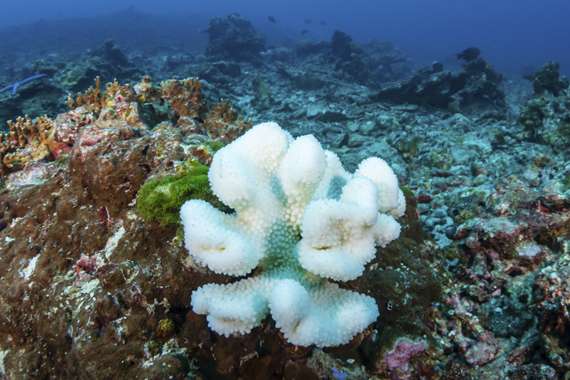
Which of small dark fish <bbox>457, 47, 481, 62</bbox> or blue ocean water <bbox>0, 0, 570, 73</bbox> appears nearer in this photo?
small dark fish <bbox>457, 47, 481, 62</bbox>

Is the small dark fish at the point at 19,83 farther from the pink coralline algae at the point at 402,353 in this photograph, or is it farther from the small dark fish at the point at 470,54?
the small dark fish at the point at 470,54

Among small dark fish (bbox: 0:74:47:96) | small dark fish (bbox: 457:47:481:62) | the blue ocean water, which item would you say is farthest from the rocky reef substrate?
the blue ocean water

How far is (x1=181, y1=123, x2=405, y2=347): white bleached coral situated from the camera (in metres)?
2.17

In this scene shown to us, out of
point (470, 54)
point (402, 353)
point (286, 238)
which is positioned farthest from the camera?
point (470, 54)

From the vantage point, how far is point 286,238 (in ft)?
8.09

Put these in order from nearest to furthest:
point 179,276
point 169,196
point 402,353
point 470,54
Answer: point 402,353 → point 179,276 → point 169,196 → point 470,54

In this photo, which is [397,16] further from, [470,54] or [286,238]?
[286,238]

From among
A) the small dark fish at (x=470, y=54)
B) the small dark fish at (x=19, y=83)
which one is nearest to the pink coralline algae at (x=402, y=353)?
the small dark fish at (x=19, y=83)

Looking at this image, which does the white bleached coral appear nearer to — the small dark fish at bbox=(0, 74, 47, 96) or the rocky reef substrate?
the rocky reef substrate

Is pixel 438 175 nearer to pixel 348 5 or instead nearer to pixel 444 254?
pixel 444 254

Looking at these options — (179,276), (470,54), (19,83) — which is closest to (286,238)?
(179,276)

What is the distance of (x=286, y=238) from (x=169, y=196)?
975mm

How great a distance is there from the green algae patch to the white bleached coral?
20.8 inches

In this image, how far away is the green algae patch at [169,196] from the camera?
2.91 metres
